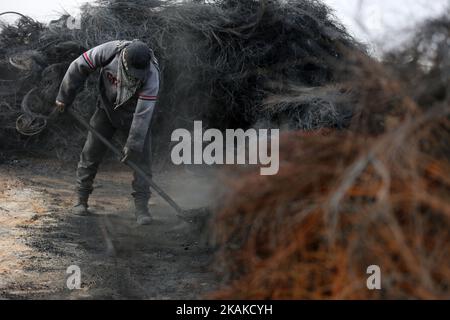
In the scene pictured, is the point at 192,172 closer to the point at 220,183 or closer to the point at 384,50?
the point at 220,183

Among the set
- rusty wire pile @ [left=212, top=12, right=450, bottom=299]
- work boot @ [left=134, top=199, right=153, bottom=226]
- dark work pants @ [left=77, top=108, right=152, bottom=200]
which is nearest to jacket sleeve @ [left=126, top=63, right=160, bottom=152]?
dark work pants @ [left=77, top=108, right=152, bottom=200]

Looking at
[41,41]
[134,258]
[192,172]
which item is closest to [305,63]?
[192,172]

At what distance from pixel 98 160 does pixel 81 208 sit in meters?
0.55

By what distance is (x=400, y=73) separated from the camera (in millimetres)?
3029

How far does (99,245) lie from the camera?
4926mm

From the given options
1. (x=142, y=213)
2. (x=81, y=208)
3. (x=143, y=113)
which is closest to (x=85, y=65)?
(x=143, y=113)

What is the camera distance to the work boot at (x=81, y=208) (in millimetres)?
5875

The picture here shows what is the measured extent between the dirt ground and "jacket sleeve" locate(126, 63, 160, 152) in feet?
2.94

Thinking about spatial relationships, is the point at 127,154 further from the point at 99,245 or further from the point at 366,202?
the point at 366,202

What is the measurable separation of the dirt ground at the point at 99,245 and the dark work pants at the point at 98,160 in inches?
12.6

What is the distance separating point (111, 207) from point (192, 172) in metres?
1.87

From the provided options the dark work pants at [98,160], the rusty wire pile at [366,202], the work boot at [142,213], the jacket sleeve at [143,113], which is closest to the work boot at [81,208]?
the dark work pants at [98,160]

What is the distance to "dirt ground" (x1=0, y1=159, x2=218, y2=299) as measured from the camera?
390 cm

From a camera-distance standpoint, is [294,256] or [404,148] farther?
[294,256]
